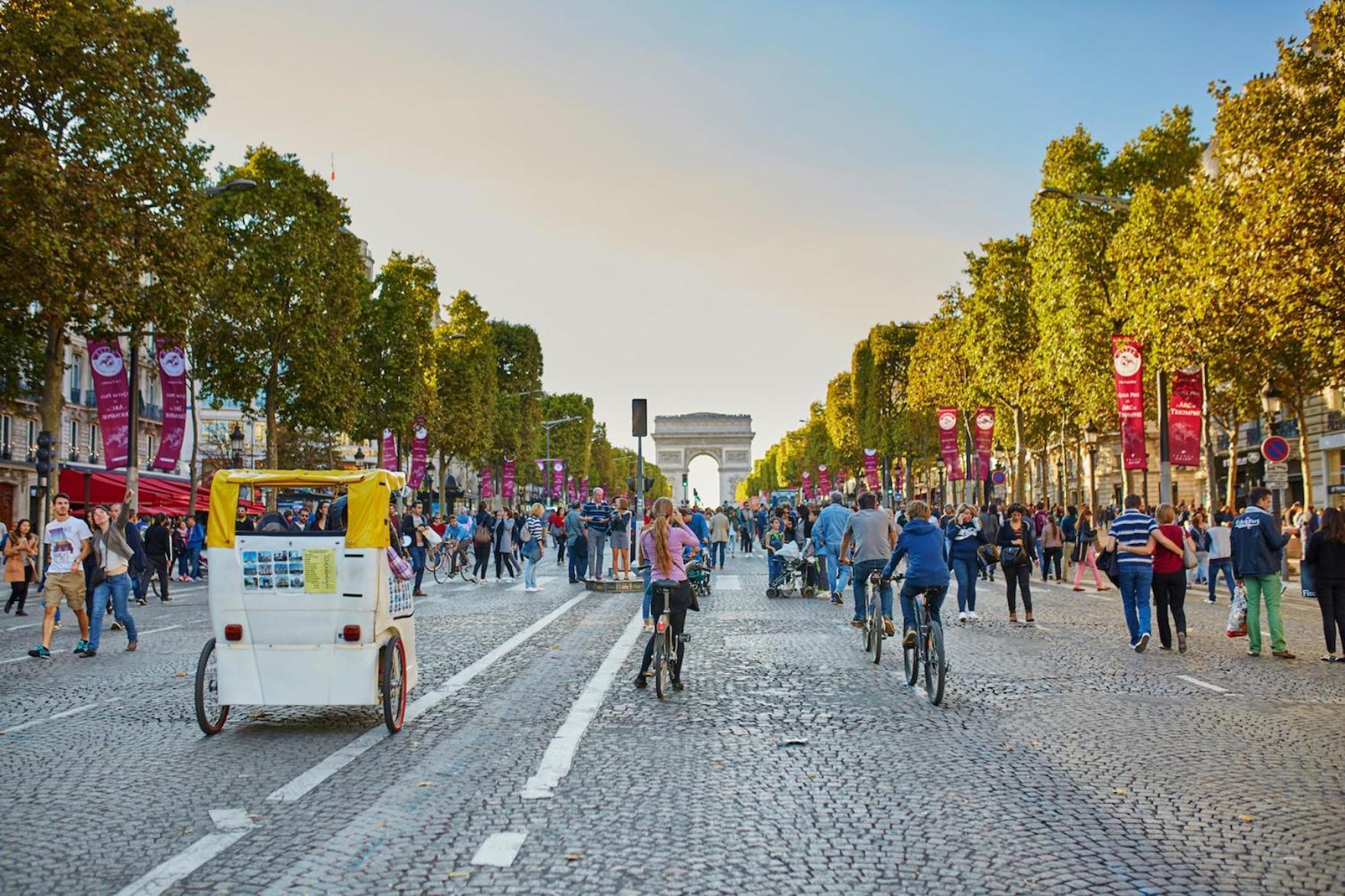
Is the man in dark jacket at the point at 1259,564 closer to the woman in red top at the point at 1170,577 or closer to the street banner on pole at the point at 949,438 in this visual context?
the woman in red top at the point at 1170,577

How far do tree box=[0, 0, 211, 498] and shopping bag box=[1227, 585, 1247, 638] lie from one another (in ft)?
62.0

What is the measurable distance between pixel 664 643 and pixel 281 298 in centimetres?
2970

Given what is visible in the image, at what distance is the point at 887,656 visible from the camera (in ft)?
44.3

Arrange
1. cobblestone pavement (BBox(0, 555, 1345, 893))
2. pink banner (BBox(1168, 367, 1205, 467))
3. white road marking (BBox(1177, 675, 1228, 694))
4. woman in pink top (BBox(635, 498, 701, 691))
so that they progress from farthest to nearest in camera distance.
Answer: pink banner (BBox(1168, 367, 1205, 467)) → white road marking (BBox(1177, 675, 1228, 694)) → woman in pink top (BBox(635, 498, 701, 691)) → cobblestone pavement (BBox(0, 555, 1345, 893))

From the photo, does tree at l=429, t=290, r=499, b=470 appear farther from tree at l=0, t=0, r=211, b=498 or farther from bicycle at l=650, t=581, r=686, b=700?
bicycle at l=650, t=581, r=686, b=700

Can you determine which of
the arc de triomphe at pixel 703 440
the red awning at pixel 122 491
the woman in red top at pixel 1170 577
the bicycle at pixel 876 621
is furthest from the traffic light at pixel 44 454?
the arc de triomphe at pixel 703 440

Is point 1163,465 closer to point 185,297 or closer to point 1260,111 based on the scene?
point 1260,111

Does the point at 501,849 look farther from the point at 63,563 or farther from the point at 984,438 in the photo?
the point at 984,438

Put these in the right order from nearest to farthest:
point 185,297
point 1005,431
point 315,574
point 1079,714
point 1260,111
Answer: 1. point 315,574
2. point 1079,714
3. point 1260,111
4. point 185,297
5. point 1005,431

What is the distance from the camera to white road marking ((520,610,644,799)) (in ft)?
23.1

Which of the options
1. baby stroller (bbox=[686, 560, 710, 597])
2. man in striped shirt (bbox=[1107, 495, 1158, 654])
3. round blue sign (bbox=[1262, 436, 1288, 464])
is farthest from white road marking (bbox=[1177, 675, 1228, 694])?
round blue sign (bbox=[1262, 436, 1288, 464])

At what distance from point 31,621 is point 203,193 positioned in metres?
10.3

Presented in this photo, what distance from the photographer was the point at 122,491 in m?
36.0

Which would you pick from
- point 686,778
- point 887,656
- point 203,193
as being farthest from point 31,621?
point 686,778
